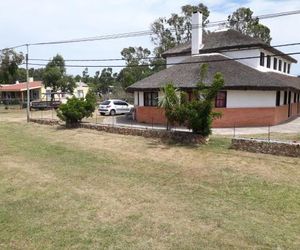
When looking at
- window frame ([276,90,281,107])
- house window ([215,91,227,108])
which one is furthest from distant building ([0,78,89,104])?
window frame ([276,90,281,107])

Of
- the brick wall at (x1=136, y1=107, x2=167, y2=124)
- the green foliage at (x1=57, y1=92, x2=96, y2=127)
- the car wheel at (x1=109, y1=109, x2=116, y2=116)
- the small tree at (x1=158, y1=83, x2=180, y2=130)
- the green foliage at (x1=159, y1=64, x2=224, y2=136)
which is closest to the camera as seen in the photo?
the green foliage at (x1=159, y1=64, x2=224, y2=136)

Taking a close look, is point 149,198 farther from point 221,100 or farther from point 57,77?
point 57,77

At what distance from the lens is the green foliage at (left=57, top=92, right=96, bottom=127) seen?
2500cm

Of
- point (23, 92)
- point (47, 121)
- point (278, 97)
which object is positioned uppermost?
point (23, 92)

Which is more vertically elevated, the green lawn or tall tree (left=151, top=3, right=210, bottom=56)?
tall tree (left=151, top=3, right=210, bottom=56)

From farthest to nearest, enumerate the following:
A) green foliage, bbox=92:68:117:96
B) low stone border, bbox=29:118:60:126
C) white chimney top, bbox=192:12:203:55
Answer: green foliage, bbox=92:68:117:96 < white chimney top, bbox=192:12:203:55 < low stone border, bbox=29:118:60:126

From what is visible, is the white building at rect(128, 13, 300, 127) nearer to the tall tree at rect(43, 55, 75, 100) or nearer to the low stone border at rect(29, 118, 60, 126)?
the low stone border at rect(29, 118, 60, 126)

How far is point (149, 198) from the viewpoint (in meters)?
10.4

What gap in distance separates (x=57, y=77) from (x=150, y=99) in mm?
38936

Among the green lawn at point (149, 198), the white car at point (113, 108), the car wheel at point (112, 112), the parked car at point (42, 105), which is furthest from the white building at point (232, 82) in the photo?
the parked car at point (42, 105)

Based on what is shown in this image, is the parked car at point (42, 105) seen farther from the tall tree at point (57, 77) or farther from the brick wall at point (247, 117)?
the brick wall at point (247, 117)

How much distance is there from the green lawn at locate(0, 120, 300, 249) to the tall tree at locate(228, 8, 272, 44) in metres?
44.6

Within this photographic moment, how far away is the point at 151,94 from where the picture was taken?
2709 centimetres

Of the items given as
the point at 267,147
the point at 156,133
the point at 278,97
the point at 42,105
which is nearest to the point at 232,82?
the point at 278,97
